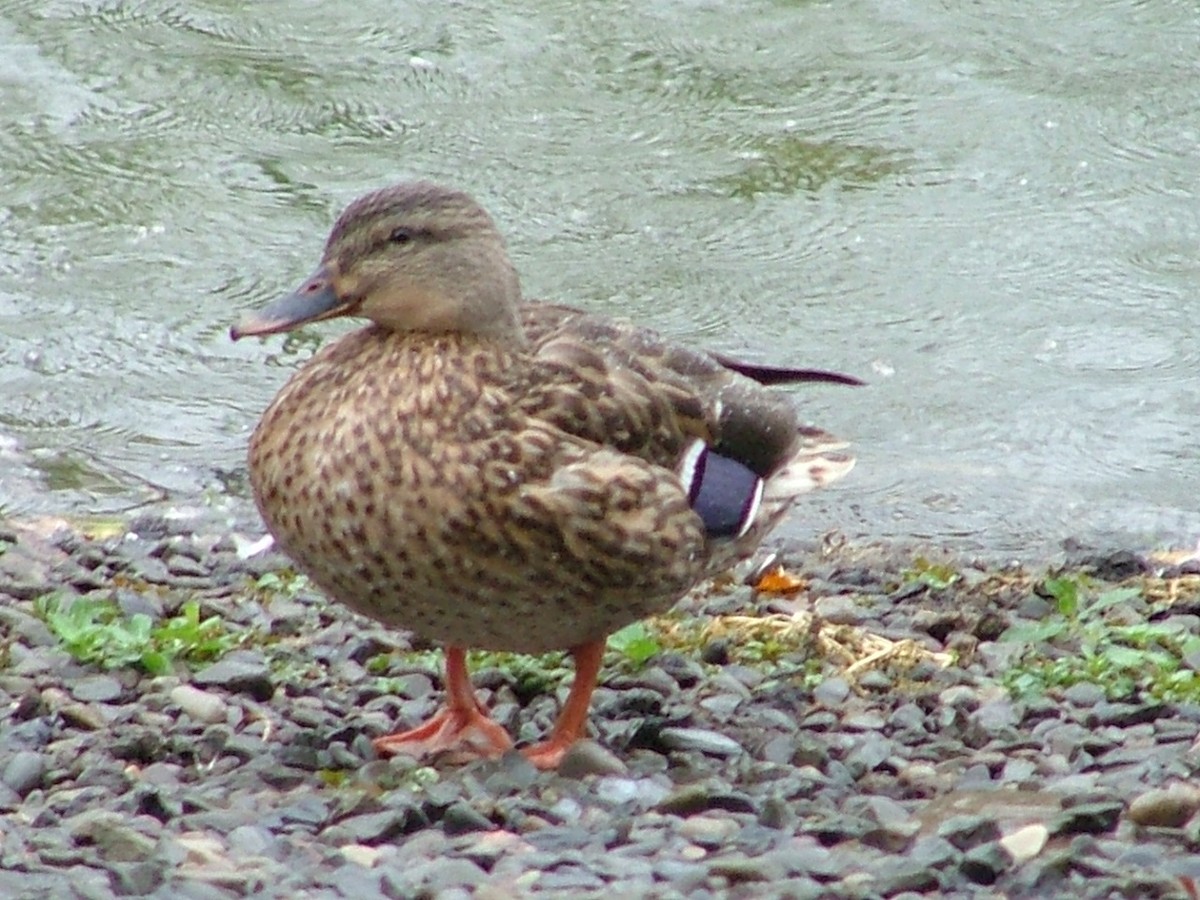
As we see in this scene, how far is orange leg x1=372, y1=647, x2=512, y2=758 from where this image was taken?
4535mm

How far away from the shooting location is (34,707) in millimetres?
4547

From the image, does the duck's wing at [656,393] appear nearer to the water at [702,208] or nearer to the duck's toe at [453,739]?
the duck's toe at [453,739]

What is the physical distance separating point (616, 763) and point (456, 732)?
37 cm

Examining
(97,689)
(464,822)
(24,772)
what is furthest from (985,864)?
(97,689)

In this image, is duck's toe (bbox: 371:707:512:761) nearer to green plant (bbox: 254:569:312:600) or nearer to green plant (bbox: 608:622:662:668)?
green plant (bbox: 608:622:662:668)

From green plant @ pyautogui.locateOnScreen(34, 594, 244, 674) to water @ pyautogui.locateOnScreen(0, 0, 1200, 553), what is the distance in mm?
1467

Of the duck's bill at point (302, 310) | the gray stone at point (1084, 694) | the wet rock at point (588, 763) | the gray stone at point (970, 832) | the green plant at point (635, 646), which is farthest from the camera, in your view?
the green plant at point (635, 646)

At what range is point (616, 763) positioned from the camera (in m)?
4.39

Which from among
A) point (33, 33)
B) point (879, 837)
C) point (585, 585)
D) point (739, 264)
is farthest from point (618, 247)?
point (879, 837)

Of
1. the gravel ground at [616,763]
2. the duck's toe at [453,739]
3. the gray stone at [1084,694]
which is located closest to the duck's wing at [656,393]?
the gravel ground at [616,763]

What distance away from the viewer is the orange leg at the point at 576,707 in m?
4.51

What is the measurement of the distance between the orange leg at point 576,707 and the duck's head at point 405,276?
63 cm

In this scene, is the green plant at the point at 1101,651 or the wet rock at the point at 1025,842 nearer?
the wet rock at the point at 1025,842

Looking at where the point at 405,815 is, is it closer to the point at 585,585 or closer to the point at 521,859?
the point at 521,859
